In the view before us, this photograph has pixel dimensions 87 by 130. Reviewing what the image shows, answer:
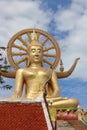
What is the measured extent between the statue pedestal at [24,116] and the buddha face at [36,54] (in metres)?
7.85

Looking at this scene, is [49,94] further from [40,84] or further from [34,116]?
[34,116]

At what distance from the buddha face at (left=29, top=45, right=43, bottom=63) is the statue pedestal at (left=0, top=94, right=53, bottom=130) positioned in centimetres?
785

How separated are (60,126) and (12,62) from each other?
14.0 feet

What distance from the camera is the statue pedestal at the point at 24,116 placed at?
19.6 feet

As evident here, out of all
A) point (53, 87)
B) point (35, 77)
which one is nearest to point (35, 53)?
point (35, 77)

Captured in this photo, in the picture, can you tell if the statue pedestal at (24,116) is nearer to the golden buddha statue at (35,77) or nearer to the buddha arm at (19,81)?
the golden buddha statue at (35,77)

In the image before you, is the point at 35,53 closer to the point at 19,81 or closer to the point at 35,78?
the point at 35,78

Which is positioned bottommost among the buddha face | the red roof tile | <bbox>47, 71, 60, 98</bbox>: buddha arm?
<bbox>47, 71, 60, 98</bbox>: buddha arm

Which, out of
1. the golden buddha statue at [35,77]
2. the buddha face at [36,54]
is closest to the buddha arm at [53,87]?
the golden buddha statue at [35,77]

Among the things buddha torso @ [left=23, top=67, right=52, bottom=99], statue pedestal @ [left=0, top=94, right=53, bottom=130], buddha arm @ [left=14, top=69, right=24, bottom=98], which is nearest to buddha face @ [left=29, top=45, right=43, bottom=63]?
buddha torso @ [left=23, top=67, right=52, bottom=99]

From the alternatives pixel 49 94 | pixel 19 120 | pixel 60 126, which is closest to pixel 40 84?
pixel 49 94

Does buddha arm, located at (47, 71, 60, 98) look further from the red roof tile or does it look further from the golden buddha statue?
the red roof tile

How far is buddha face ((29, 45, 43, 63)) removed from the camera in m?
14.1

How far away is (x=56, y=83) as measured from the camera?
14047 millimetres
